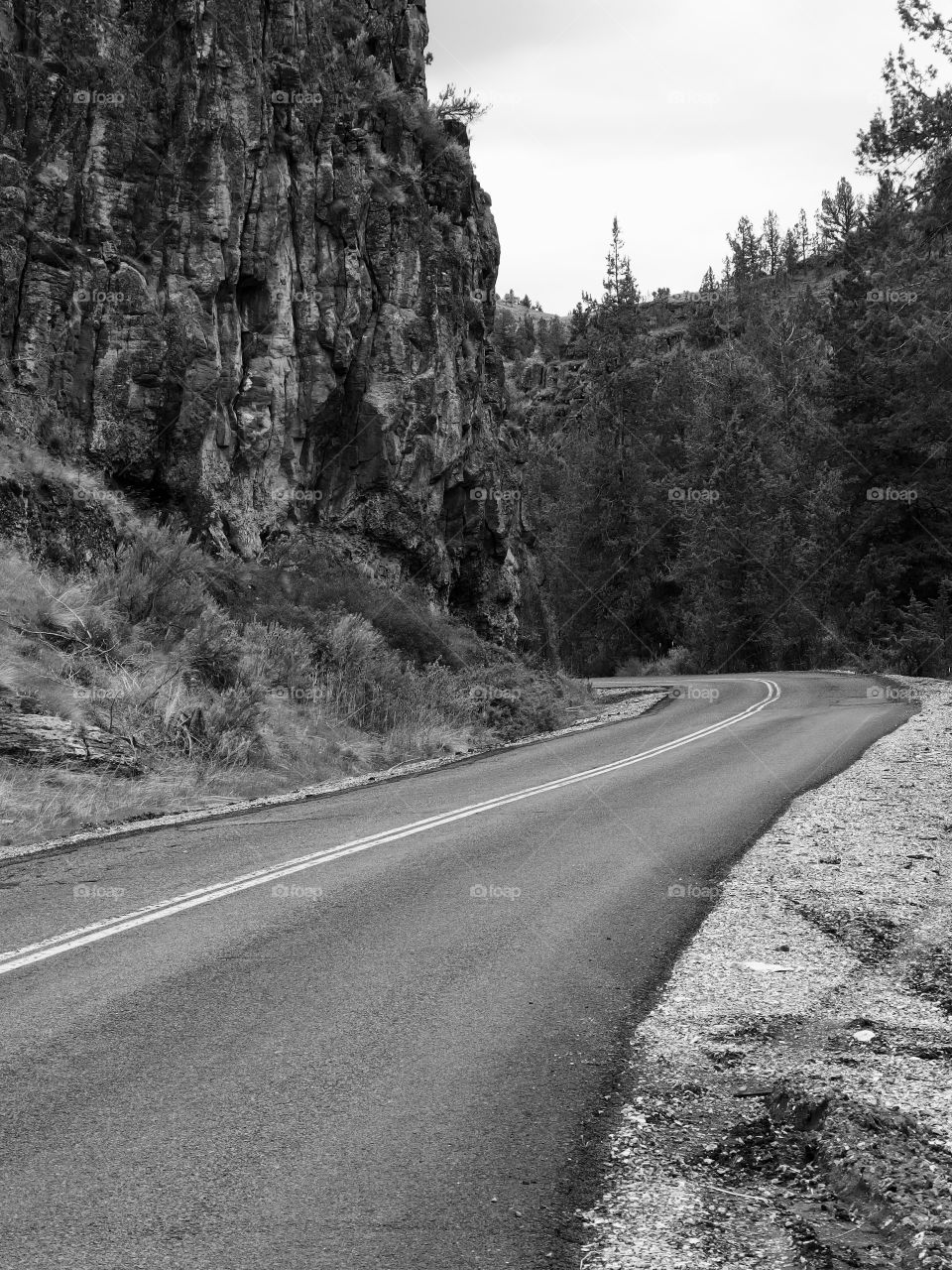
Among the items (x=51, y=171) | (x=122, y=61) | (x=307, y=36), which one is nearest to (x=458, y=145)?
(x=307, y=36)

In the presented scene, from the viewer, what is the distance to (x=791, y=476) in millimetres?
53188

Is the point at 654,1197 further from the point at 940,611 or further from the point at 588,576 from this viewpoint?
the point at 588,576

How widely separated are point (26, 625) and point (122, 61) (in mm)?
14463

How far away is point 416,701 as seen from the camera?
2052cm
